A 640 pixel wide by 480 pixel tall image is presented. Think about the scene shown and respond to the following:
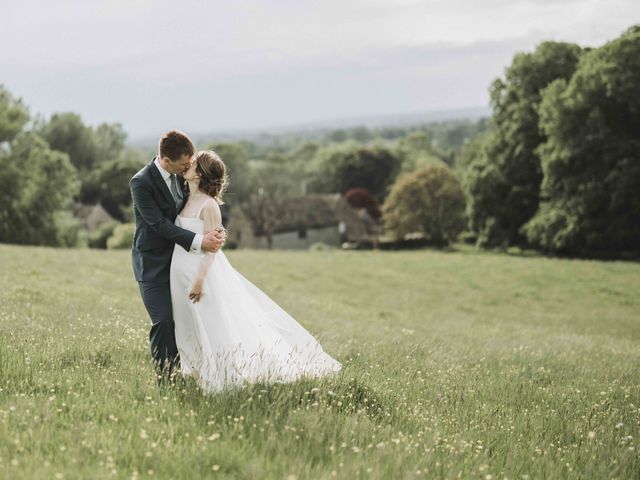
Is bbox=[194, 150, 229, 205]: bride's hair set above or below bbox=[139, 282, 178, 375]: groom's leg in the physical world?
above

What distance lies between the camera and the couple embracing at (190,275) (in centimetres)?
652

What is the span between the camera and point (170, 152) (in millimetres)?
6516

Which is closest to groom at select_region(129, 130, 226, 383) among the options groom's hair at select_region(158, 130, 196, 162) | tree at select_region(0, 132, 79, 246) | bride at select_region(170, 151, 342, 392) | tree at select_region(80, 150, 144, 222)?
groom's hair at select_region(158, 130, 196, 162)

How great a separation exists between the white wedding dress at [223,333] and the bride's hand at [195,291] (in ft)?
0.25

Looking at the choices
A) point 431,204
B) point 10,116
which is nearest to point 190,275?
point 10,116

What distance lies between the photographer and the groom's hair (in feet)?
21.3

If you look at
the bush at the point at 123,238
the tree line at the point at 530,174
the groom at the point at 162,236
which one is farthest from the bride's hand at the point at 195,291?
the bush at the point at 123,238

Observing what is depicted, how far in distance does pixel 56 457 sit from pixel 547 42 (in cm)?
4572

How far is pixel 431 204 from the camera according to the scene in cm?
6619

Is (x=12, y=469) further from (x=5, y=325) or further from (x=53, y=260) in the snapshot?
(x=53, y=260)

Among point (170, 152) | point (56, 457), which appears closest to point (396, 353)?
point (170, 152)

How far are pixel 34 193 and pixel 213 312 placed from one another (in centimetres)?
5273

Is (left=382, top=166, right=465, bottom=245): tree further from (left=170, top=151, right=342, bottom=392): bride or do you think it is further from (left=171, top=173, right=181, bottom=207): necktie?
(left=171, top=173, right=181, bottom=207): necktie

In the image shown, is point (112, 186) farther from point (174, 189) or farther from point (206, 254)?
point (206, 254)
